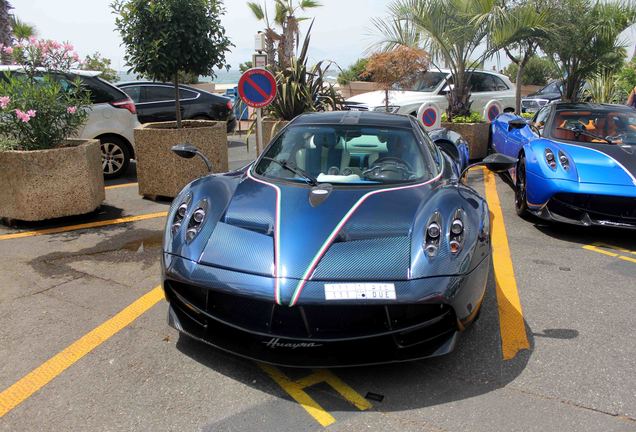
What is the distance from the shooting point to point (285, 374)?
2.83 meters

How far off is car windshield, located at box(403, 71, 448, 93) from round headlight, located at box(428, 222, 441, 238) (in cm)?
886

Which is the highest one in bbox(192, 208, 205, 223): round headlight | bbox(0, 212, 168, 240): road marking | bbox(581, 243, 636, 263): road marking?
bbox(192, 208, 205, 223): round headlight

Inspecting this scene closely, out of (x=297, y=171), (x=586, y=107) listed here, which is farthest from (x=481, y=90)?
(x=297, y=171)

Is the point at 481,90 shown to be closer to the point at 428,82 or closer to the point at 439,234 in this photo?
the point at 428,82

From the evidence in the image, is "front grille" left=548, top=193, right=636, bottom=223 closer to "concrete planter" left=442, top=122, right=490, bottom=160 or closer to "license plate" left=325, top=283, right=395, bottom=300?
"license plate" left=325, top=283, right=395, bottom=300

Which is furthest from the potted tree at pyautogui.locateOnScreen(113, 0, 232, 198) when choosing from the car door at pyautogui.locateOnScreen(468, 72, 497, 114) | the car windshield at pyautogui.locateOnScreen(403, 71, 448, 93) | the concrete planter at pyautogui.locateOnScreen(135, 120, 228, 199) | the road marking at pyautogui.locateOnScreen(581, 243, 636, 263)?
the car door at pyautogui.locateOnScreen(468, 72, 497, 114)

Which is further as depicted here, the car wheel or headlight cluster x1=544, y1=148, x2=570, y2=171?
the car wheel

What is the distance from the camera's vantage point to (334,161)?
154 inches

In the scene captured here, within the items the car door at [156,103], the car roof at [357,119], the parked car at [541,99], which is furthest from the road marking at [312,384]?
the parked car at [541,99]

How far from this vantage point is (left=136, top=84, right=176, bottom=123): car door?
1067 cm

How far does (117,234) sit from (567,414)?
427 centimetres

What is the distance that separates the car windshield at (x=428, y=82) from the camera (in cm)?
1138

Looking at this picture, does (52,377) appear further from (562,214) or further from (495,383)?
(562,214)

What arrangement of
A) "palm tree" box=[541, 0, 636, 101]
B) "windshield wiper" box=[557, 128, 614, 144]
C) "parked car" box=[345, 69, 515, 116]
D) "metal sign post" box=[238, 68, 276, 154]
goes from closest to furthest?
"windshield wiper" box=[557, 128, 614, 144] < "metal sign post" box=[238, 68, 276, 154] < "parked car" box=[345, 69, 515, 116] < "palm tree" box=[541, 0, 636, 101]
